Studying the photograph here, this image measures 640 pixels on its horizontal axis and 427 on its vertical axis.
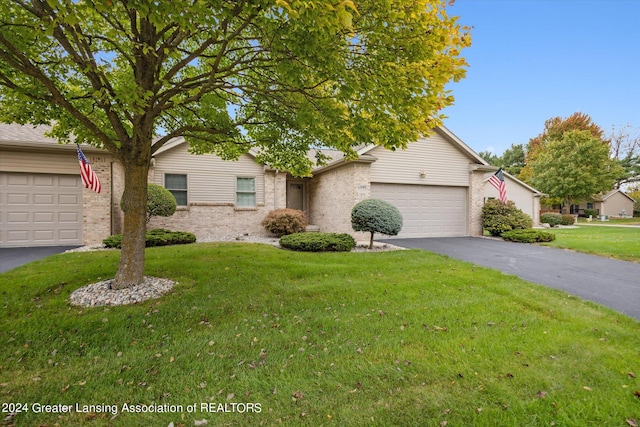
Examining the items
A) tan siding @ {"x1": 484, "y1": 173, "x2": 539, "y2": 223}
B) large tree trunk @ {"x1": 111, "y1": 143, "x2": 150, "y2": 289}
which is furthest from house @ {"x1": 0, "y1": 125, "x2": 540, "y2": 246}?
tan siding @ {"x1": 484, "y1": 173, "x2": 539, "y2": 223}

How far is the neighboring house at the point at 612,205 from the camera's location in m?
37.2

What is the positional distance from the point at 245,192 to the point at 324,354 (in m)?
10.8

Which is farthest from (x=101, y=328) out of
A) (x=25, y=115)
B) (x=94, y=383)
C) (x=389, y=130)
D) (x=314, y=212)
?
(x=314, y=212)

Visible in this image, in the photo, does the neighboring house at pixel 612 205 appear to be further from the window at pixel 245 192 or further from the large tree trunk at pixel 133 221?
the large tree trunk at pixel 133 221

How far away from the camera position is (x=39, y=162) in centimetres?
974

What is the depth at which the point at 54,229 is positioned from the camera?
32.9 ft

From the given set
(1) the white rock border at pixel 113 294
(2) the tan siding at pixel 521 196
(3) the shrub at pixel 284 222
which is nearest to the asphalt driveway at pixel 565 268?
(3) the shrub at pixel 284 222

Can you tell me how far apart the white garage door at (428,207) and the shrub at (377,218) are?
2.85 meters

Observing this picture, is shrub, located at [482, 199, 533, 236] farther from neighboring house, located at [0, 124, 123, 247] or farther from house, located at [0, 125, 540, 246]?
neighboring house, located at [0, 124, 123, 247]

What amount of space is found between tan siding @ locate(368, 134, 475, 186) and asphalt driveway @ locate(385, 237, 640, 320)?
3227 millimetres

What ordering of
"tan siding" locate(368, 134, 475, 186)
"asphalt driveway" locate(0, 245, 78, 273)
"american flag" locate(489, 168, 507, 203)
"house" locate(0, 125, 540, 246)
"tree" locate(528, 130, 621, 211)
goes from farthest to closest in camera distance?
"tree" locate(528, 130, 621, 211) → "tan siding" locate(368, 134, 475, 186) → "american flag" locate(489, 168, 507, 203) → "house" locate(0, 125, 540, 246) → "asphalt driveway" locate(0, 245, 78, 273)

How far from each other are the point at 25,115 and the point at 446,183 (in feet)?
46.7

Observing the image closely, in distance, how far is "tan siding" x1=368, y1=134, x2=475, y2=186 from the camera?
41.7ft

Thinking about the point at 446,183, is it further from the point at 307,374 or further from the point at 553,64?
the point at 307,374
